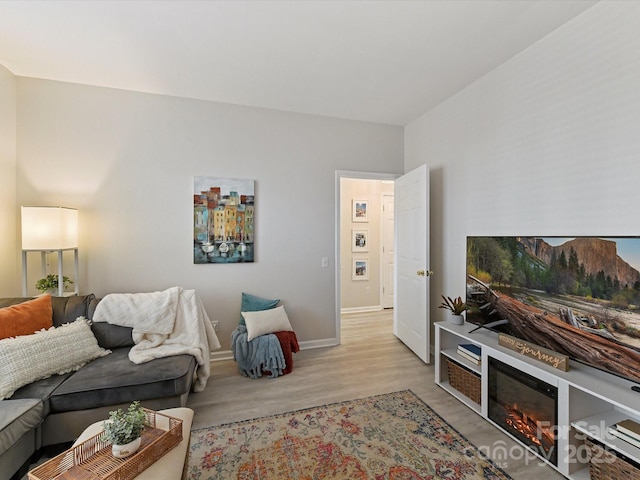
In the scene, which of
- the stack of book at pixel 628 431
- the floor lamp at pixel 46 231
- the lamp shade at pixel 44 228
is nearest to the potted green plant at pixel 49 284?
the floor lamp at pixel 46 231

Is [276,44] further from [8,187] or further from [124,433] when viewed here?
[8,187]

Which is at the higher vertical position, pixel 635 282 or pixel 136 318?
pixel 635 282

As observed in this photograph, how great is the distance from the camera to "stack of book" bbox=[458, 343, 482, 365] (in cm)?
236

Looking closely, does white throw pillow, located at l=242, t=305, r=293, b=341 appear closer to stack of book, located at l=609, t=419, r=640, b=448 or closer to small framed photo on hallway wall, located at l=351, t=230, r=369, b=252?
stack of book, located at l=609, t=419, r=640, b=448

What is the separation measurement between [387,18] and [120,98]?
8.65 ft

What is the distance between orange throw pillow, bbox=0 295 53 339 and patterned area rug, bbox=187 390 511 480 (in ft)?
4.49

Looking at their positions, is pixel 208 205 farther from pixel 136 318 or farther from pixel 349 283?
pixel 349 283

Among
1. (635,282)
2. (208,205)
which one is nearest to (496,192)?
(635,282)

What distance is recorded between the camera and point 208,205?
3.18 m

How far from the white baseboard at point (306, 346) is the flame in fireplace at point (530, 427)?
1.99m

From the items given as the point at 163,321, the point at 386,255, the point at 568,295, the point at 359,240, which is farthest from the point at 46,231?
the point at 386,255

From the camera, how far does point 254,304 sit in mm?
3201

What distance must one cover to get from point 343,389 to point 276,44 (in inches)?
114

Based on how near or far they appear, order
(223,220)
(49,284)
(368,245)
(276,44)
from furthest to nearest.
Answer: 1. (368,245)
2. (223,220)
3. (49,284)
4. (276,44)
